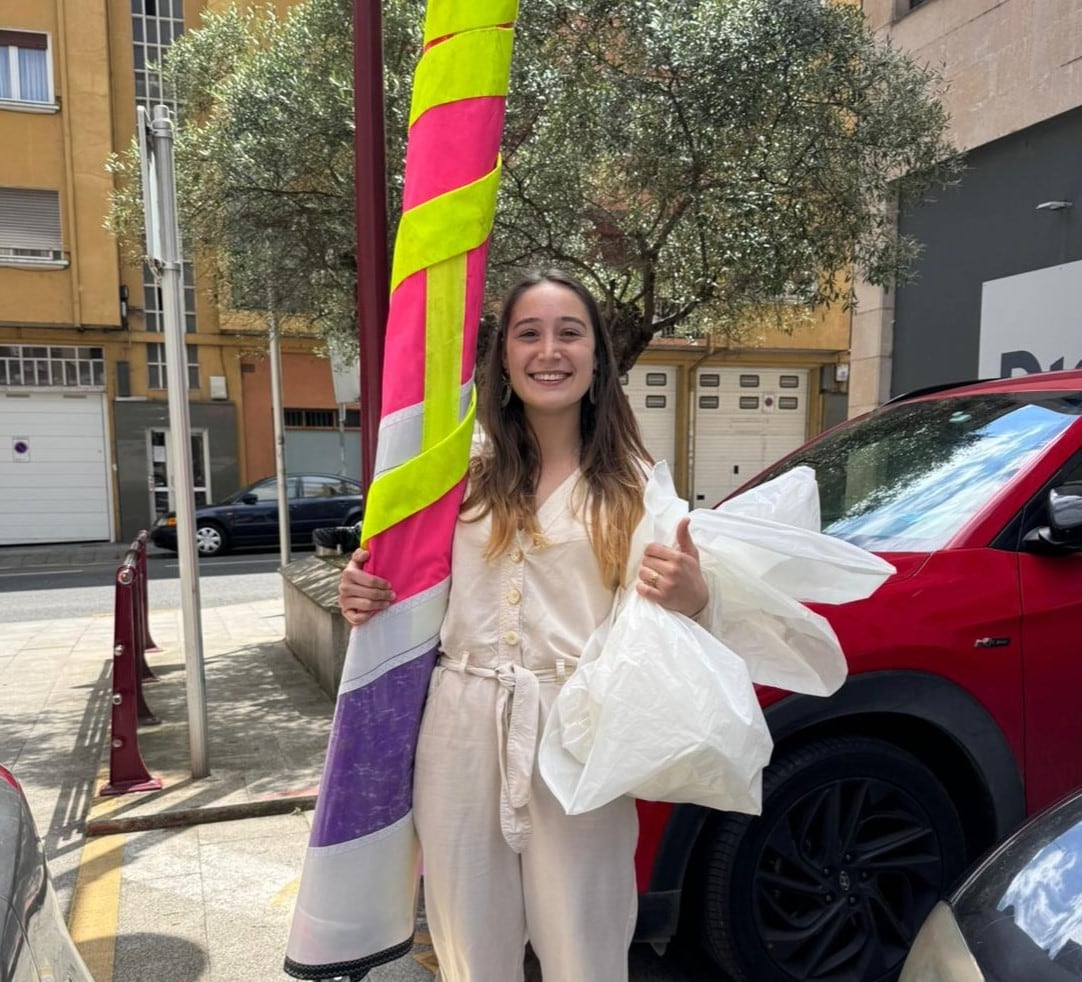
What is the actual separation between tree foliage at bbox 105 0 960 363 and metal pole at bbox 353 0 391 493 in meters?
2.50

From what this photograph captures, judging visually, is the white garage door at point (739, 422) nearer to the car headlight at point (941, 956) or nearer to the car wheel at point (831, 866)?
the car wheel at point (831, 866)

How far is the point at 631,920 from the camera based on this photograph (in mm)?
1824

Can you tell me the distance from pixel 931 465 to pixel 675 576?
1641mm

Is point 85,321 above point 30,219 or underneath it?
underneath

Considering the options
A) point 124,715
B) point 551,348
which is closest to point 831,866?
point 551,348

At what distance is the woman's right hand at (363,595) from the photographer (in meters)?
1.81

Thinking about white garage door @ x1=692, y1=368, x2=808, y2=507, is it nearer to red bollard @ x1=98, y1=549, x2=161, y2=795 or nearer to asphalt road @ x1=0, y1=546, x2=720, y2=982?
asphalt road @ x1=0, y1=546, x2=720, y2=982

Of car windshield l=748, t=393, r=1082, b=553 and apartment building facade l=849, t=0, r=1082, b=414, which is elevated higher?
apartment building facade l=849, t=0, r=1082, b=414

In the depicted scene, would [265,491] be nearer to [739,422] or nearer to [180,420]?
[180,420]

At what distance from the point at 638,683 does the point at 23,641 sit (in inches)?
327

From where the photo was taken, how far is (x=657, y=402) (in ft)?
72.9

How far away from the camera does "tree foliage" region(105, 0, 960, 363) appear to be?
5.36m

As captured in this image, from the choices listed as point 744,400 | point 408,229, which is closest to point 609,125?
point 408,229

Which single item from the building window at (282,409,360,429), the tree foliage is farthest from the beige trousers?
the building window at (282,409,360,429)
